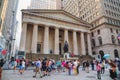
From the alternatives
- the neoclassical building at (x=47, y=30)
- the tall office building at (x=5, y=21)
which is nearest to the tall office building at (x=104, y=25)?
the neoclassical building at (x=47, y=30)

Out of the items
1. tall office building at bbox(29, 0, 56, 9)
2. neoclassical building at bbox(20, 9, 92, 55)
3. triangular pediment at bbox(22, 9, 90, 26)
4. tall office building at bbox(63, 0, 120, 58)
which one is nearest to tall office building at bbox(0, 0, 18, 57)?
neoclassical building at bbox(20, 9, 92, 55)

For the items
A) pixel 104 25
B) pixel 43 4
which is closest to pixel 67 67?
pixel 104 25

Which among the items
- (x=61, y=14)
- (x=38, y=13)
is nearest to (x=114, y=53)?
(x=61, y=14)

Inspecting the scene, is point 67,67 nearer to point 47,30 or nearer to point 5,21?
point 47,30

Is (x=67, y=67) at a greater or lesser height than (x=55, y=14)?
lesser

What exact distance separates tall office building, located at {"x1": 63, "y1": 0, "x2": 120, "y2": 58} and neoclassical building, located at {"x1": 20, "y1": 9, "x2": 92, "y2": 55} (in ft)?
16.9

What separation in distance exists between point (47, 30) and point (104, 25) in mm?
20730

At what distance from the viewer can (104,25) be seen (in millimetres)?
44094

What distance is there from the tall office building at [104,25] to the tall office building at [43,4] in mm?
57949

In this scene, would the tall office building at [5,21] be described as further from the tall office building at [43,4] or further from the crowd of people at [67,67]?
the tall office building at [43,4]

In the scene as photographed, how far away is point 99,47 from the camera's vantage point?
45.5m

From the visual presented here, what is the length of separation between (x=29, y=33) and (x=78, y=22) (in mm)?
17387

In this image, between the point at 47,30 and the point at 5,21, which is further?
the point at 5,21

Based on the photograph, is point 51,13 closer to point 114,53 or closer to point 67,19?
point 67,19
